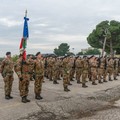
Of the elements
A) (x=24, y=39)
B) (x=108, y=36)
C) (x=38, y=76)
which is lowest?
(x=38, y=76)

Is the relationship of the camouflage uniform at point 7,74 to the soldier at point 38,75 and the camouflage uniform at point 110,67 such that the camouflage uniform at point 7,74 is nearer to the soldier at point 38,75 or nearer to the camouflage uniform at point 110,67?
the soldier at point 38,75

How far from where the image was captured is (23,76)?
1012cm

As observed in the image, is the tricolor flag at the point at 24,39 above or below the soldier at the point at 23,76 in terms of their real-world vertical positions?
above

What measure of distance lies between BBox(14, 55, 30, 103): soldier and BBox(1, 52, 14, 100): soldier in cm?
47

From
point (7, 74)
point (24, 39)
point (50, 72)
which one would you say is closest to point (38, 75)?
point (7, 74)

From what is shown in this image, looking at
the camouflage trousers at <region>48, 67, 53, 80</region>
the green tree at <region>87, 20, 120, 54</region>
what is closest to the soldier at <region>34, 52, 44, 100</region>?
the camouflage trousers at <region>48, 67, 53, 80</region>

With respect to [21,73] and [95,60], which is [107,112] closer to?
[21,73]

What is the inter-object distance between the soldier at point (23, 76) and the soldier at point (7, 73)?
0.47m

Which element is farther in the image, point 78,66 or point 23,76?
point 78,66

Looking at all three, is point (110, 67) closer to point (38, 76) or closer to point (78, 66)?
point (78, 66)

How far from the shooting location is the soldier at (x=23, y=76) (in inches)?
397

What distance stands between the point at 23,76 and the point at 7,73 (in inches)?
31.2

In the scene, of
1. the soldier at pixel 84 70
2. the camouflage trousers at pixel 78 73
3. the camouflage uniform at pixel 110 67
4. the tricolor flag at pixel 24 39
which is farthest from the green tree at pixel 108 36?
the tricolor flag at pixel 24 39

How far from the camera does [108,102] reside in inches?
465
